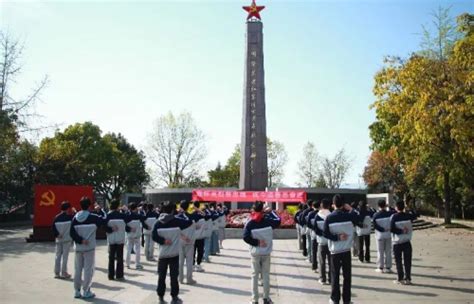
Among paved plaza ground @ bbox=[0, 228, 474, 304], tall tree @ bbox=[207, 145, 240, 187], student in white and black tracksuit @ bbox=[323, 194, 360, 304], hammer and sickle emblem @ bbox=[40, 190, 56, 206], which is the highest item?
tall tree @ bbox=[207, 145, 240, 187]

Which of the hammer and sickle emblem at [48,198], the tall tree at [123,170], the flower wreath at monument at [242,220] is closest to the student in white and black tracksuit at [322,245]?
the flower wreath at monument at [242,220]

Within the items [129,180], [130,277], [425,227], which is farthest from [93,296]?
[129,180]

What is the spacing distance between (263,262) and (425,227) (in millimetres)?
21333

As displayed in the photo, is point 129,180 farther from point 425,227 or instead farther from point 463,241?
point 463,241

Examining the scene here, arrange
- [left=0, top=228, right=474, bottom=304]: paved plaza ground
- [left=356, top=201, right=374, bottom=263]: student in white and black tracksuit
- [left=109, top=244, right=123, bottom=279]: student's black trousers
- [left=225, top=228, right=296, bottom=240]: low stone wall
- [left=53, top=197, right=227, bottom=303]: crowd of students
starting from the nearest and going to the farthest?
[left=53, top=197, right=227, bottom=303]: crowd of students, [left=0, top=228, right=474, bottom=304]: paved plaza ground, [left=109, top=244, right=123, bottom=279]: student's black trousers, [left=356, top=201, right=374, bottom=263]: student in white and black tracksuit, [left=225, top=228, right=296, bottom=240]: low stone wall

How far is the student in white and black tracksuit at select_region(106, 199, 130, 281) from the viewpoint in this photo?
31.1 ft

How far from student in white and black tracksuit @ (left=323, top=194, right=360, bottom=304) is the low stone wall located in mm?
11945

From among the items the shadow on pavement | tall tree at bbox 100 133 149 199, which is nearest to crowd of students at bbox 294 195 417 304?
the shadow on pavement

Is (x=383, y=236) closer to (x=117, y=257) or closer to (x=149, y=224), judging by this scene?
(x=149, y=224)

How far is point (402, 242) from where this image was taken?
8.95 metres

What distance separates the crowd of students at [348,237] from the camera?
696 centimetres

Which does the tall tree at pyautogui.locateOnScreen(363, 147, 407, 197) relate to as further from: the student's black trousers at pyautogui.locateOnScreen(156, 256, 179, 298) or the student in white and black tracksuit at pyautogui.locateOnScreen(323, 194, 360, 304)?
the student's black trousers at pyautogui.locateOnScreen(156, 256, 179, 298)

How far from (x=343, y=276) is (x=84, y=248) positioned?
486 cm

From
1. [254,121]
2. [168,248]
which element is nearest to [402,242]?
[168,248]
